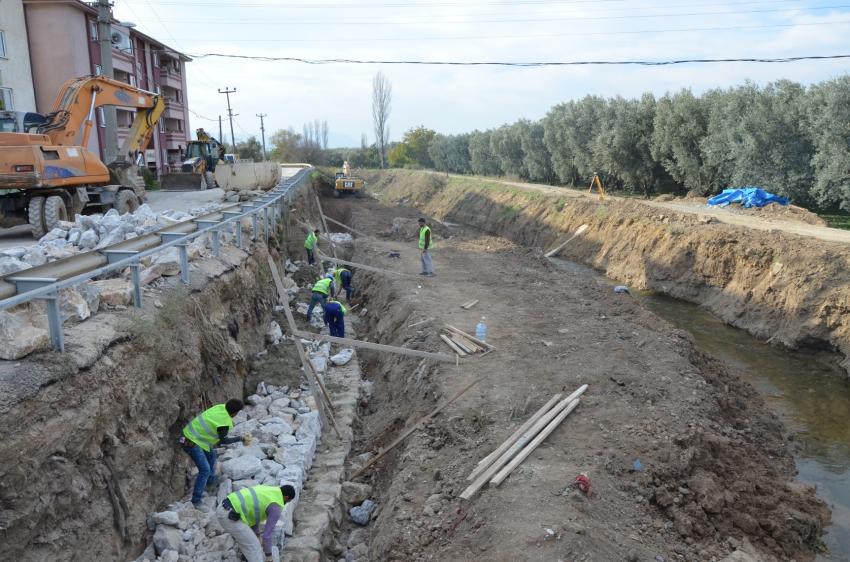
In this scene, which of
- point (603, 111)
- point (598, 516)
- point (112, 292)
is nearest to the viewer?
point (598, 516)

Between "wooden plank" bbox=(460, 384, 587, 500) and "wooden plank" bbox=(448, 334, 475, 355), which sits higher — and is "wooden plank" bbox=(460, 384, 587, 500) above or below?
below

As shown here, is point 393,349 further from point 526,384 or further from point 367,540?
point 367,540

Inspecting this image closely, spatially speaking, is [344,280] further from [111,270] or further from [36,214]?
[111,270]

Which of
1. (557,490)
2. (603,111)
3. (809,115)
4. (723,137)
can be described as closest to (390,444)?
(557,490)

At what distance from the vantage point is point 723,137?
28.6 meters

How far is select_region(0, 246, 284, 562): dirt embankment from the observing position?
4867 millimetres

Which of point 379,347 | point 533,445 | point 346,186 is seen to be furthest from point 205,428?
point 346,186

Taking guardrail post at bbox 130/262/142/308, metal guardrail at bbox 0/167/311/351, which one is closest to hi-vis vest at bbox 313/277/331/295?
metal guardrail at bbox 0/167/311/351

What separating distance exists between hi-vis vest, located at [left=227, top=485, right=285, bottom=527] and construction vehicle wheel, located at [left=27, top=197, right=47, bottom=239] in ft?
35.8

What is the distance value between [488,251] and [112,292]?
58.9 feet

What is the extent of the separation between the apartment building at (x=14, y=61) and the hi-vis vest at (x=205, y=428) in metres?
28.0

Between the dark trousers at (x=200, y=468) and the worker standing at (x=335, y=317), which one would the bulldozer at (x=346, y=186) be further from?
the dark trousers at (x=200, y=468)

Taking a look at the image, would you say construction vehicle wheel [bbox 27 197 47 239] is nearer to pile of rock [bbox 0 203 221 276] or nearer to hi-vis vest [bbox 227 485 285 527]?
pile of rock [bbox 0 203 221 276]

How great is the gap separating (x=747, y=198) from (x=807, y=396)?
1546cm
